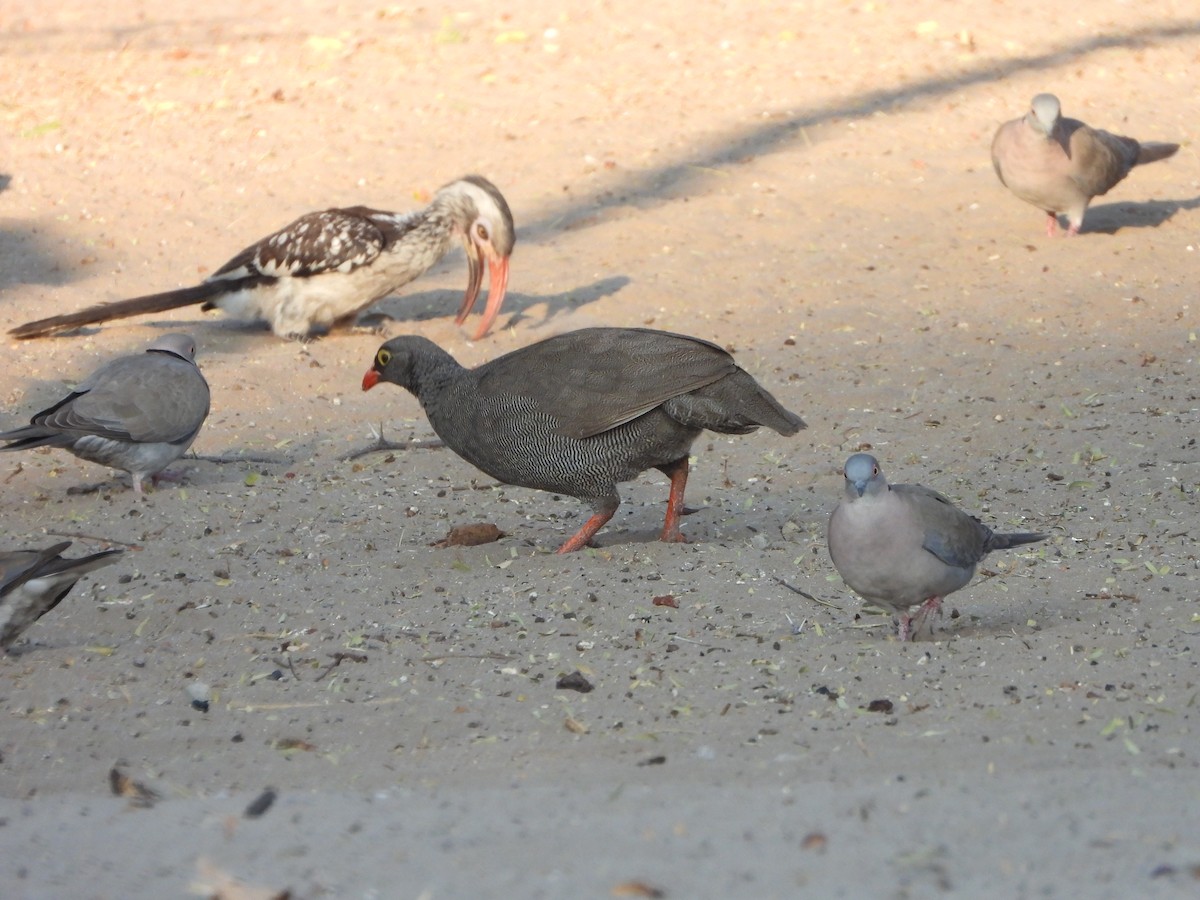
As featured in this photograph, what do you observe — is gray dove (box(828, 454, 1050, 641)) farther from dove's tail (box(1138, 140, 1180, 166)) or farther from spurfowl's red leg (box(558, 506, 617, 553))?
dove's tail (box(1138, 140, 1180, 166))

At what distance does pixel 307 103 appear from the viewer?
530 inches

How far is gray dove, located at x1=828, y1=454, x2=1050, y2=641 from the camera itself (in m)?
4.60

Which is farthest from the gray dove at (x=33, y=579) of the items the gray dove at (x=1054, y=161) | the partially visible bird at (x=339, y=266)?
the gray dove at (x=1054, y=161)

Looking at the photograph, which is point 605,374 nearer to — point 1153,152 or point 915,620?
point 915,620

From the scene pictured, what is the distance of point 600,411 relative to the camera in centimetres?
590

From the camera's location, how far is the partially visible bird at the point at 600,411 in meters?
5.91

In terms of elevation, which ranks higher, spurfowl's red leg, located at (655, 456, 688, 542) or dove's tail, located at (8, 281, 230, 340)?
Result: dove's tail, located at (8, 281, 230, 340)

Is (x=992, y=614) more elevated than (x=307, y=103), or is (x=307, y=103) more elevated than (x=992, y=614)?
(x=307, y=103)

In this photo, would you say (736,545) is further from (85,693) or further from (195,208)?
(195,208)

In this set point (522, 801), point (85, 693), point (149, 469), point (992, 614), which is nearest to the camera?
point (522, 801)

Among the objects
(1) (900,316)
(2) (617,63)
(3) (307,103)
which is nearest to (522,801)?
(1) (900,316)

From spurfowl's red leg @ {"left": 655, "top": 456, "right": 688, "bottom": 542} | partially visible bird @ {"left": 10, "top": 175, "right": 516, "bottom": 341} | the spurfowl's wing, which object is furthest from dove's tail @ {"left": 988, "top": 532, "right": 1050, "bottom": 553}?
partially visible bird @ {"left": 10, "top": 175, "right": 516, "bottom": 341}

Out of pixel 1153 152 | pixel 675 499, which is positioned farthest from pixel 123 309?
pixel 1153 152

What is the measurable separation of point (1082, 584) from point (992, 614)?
44 centimetres
